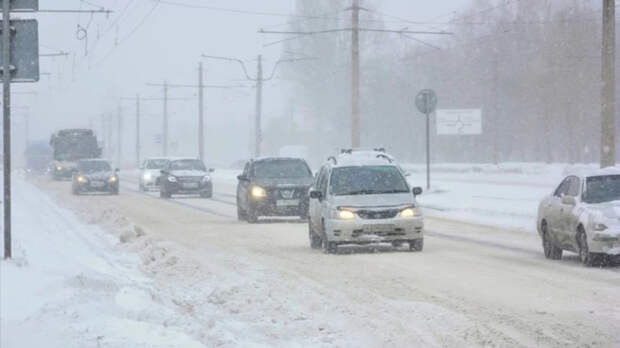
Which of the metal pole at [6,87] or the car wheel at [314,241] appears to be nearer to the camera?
the metal pole at [6,87]

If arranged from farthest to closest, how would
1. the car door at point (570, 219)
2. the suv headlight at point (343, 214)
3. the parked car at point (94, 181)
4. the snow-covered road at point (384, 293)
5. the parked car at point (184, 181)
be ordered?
1. the parked car at point (94, 181)
2. the parked car at point (184, 181)
3. the suv headlight at point (343, 214)
4. the car door at point (570, 219)
5. the snow-covered road at point (384, 293)

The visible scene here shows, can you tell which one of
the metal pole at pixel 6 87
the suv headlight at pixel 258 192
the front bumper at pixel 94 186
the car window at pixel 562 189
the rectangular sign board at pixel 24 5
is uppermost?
the rectangular sign board at pixel 24 5

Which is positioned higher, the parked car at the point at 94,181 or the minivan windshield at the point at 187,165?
the minivan windshield at the point at 187,165

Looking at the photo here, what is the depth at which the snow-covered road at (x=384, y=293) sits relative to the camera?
10625mm

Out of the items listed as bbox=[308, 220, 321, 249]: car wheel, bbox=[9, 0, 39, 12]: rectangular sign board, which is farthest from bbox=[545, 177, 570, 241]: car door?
bbox=[9, 0, 39, 12]: rectangular sign board

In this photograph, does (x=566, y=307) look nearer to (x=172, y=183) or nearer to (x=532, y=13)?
(x=172, y=183)

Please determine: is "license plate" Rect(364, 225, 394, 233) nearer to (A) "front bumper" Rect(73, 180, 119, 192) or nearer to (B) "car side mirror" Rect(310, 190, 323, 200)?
(B) "car side mirror" Rect(310, 190, 323, 200)

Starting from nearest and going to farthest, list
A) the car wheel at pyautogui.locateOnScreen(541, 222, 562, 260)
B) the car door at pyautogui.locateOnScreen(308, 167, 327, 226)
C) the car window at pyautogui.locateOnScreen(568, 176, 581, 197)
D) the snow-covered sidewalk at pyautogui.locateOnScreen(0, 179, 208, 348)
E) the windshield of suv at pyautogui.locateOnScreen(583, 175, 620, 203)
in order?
the snow-covered sidewalk at pyautogui.locateOnScreen(0, 179, 208, 348)
the windshield of suv at pyautogui.locateOnScreen(583, 175, 620, 203)
the car window at pyautogui.locateOnScreen(568, 176, 581, 197)
the car wheel at pyautogui.locateOnScreen(541, 222, 562, 260)
the car door at pyautogui.locateOnScreen(308, 167, 327, 226)

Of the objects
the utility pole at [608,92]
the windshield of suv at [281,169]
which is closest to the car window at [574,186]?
the utility pole at [608,92]

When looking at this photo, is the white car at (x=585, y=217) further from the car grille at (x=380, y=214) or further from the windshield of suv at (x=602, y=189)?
the car grille at (x=380, y=214)

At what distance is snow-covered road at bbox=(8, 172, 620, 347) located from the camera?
418 inches

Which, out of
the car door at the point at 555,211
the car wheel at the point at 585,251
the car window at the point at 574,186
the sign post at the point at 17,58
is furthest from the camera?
the car door at the point at 555,211

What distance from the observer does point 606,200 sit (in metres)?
17.9

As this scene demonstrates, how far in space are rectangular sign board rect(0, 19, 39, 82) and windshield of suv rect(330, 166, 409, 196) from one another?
7280 mm
